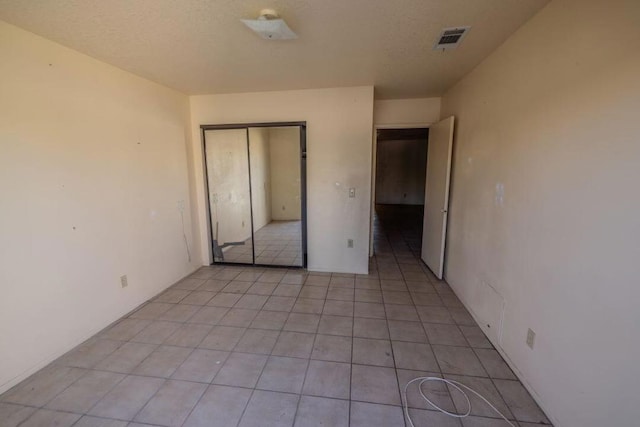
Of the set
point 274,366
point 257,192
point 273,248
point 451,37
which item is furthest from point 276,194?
point 451,37

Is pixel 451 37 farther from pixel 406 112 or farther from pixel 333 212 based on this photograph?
pixel 333 212

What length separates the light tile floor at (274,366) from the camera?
1.60m

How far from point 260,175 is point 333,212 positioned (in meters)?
1.17

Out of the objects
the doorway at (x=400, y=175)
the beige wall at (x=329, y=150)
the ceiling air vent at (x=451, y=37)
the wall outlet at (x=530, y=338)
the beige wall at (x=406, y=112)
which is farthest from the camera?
the doorway at (x=400, y=175)

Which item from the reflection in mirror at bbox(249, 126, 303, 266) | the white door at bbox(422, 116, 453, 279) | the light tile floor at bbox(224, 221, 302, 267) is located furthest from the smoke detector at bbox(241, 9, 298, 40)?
the light tile floor at bbox(224, 221, 302, 267)

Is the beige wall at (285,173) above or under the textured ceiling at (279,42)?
under

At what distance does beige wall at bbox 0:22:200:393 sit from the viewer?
71.2 inches

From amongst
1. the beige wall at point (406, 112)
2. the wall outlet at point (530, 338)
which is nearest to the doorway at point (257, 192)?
the beige wall at point (406, 112)

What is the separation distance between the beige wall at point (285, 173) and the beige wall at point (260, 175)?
7 centimetres

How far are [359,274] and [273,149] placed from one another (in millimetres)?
2075

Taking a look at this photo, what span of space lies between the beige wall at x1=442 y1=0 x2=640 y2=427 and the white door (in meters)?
0.88

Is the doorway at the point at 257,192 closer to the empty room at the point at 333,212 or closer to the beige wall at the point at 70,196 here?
the empty room at the point at 333,212

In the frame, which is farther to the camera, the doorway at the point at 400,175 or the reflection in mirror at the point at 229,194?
the doorway at the point at 400,175

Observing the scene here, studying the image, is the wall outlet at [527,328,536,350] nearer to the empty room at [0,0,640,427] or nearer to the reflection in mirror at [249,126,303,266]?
the empty room at [0,0,640,427]
